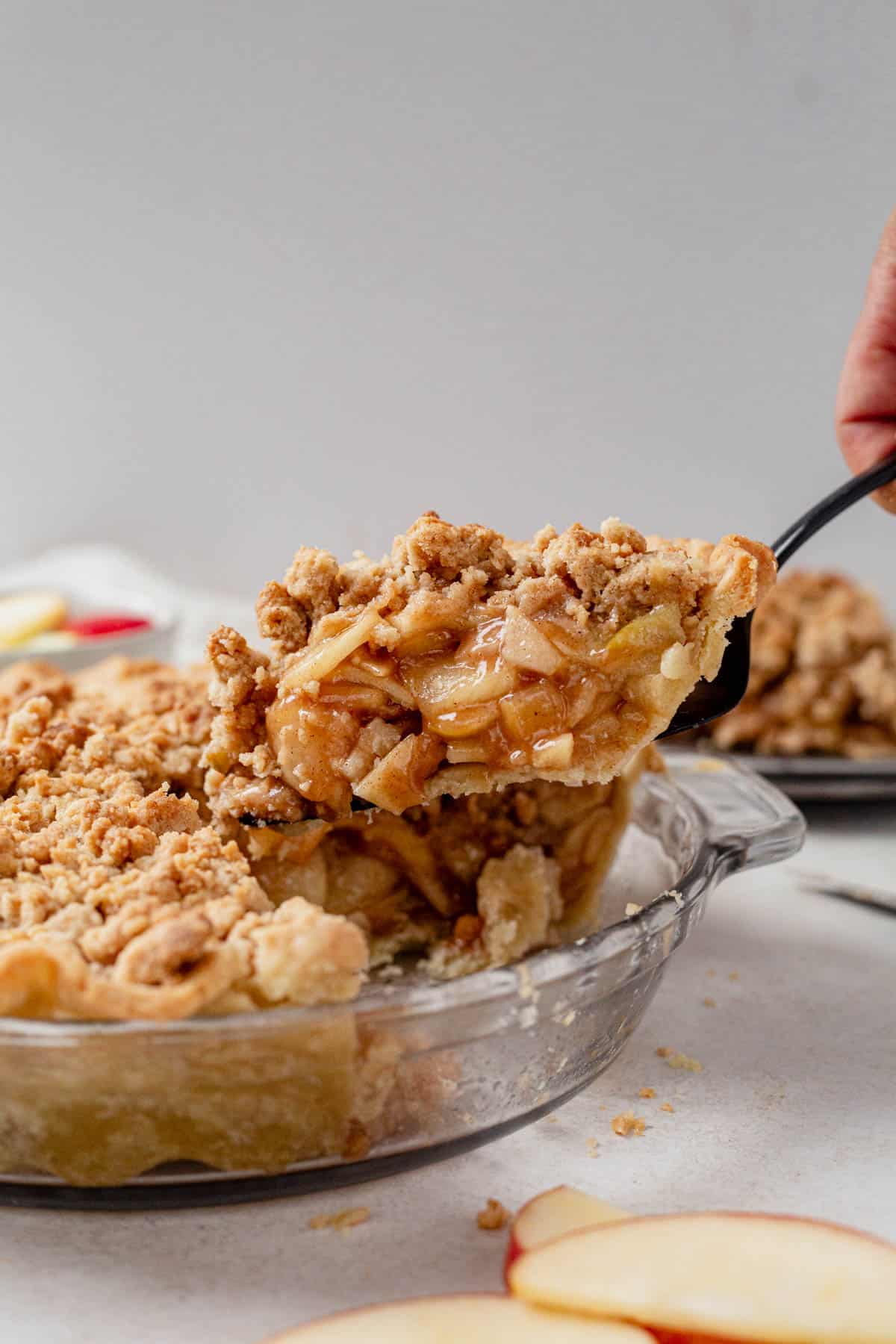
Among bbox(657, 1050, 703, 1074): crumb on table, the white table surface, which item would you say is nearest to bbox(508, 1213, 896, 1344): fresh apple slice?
the white table surface

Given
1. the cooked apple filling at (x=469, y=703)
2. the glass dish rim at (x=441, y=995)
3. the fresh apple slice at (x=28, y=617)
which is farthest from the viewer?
the fresh apple slice at (x=28, y=617)

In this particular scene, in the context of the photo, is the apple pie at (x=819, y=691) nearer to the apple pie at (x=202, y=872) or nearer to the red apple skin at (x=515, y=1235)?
the apple pie at (x=202, y=872)

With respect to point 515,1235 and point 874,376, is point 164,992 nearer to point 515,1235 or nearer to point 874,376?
point 515,1235

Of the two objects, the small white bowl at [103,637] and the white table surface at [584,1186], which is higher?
the small white bowl at [103,637]

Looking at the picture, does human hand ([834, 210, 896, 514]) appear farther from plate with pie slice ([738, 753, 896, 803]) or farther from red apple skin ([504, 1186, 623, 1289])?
red apple skin ([504, 1186, 623, 1289])

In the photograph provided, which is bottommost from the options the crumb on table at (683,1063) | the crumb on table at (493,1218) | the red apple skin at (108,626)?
the crumb on table at (683,1063)

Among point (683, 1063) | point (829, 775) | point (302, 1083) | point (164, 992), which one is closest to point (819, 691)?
point (829, 775)

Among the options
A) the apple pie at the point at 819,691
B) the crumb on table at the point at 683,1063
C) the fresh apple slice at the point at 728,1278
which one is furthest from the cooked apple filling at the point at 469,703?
the apple pie at the point at 819,691
